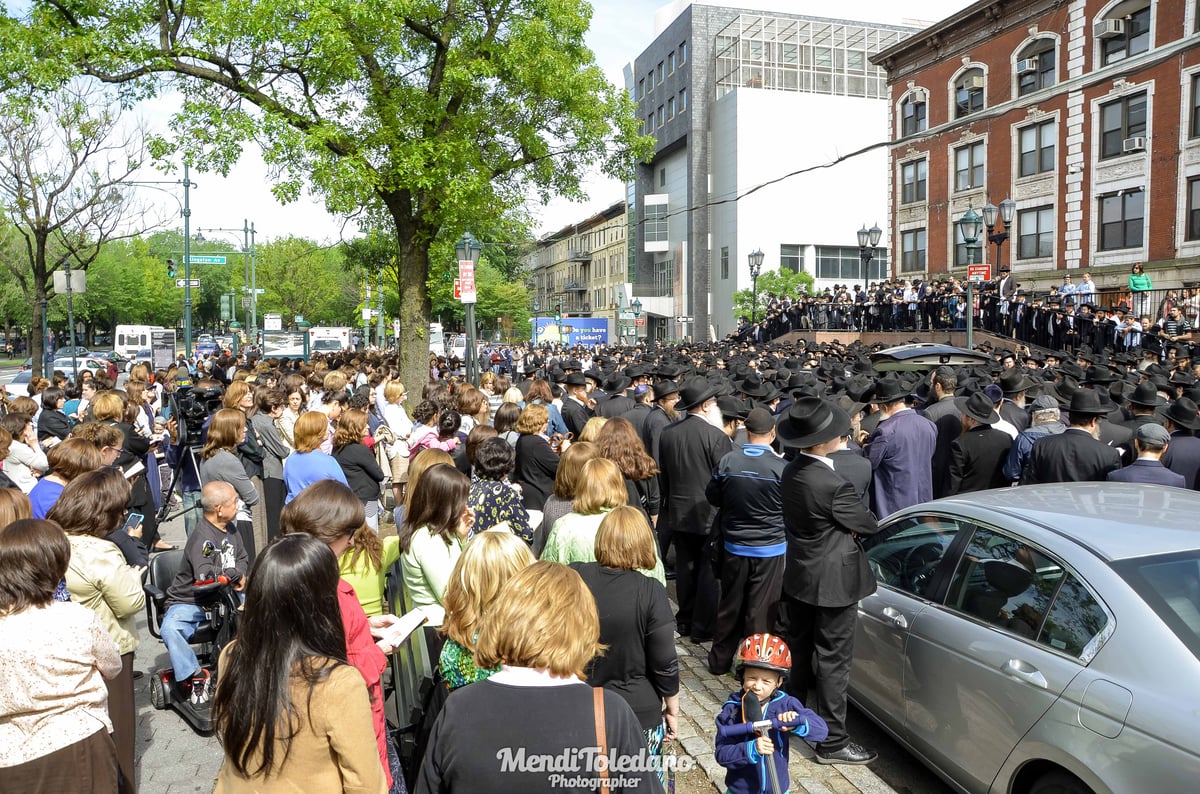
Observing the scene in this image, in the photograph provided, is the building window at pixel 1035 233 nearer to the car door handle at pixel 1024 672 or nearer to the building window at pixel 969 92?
the building window at pixel 969 92

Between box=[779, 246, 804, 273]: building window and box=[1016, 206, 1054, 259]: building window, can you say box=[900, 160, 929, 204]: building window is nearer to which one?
box=[1016, 206, 1054, 259]: building window

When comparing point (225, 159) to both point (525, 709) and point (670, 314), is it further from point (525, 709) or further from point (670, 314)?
point (670, 314)

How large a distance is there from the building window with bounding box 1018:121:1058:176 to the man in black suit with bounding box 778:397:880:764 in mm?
31106

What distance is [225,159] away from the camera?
14922 millimetres

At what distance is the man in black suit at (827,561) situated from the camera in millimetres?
4793

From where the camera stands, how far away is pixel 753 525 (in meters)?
5.75

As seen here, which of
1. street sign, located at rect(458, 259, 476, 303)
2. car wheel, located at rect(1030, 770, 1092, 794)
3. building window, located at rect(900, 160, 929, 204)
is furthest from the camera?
building window, located at rect(900, 160, 929, 204)

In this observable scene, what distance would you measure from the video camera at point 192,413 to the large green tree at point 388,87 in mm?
5550

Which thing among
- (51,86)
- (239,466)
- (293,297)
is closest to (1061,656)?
(239,466)

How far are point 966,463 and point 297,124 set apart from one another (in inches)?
542

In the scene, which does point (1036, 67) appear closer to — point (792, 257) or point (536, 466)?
point (792, 257)

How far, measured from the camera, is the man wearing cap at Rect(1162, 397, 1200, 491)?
655cm

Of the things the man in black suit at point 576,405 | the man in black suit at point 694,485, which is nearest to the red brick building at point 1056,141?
the man in black suit at point 576,405

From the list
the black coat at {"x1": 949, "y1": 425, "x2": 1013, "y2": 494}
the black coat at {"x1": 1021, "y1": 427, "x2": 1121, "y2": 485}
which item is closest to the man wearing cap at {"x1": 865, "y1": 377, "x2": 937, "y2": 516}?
the black coat at {"x1": 949, "y1": 425, "x2": 1013, "y2": 494}
